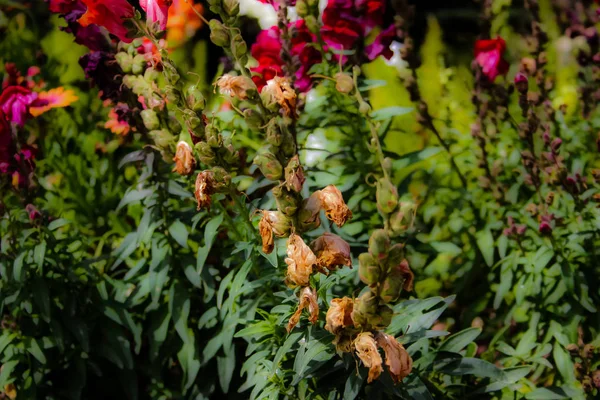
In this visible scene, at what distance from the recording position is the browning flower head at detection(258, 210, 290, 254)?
4.11 feet

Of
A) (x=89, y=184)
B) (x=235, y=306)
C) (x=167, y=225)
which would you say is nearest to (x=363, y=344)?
(x=235, y=306)

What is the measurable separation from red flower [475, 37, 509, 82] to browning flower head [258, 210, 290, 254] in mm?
1042

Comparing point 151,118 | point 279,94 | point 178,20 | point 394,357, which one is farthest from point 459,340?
point 178,20

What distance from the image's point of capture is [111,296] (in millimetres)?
1890

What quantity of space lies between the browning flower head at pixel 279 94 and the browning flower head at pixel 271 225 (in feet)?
0.71

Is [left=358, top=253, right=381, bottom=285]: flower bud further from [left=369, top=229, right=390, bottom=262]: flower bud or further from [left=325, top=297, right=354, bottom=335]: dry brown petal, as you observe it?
[left=325, top=297, right=354, bottom=335]: dry brown petal

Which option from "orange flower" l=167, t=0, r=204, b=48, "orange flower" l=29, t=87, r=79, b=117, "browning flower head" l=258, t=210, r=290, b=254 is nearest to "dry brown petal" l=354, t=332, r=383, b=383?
→ "browning flower head" l=258, t=210, r=290, b=254

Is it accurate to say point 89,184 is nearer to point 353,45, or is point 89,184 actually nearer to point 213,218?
point 213,218

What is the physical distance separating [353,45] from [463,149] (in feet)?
1.72

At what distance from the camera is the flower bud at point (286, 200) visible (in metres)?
1.20

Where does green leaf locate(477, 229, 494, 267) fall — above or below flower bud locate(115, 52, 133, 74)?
below

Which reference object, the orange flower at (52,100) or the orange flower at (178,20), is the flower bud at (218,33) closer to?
the orange flower at (52,100)

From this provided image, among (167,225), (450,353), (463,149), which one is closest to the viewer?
(450,353)

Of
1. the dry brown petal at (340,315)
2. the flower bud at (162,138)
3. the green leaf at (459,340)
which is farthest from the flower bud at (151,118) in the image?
the green leaf at (459,340)
